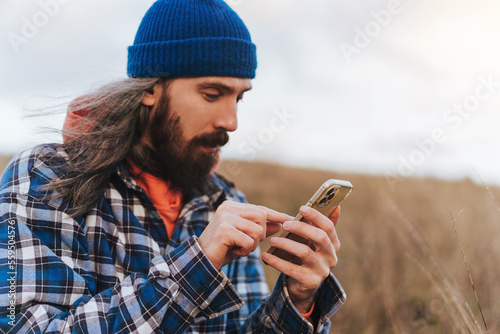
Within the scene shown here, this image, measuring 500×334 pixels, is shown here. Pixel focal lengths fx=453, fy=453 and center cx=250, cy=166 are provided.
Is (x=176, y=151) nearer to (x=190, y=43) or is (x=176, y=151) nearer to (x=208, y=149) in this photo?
(x=208, y=149)

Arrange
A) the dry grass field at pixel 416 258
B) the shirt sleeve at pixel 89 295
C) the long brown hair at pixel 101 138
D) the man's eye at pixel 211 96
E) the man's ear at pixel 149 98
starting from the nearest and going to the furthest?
the shirt sleeve at pixel 89 295 → the long brown hair at pixel 101 138 → the man's eye at pixel 211 96 → the man's ear at pixel 149 98 → the dry grass field at pixel 416 258

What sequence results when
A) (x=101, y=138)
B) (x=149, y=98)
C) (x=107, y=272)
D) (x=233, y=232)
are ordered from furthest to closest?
(x=149, y=98)
(x=101, y=138)
(x=107, y=272)
(x=233, y=232)

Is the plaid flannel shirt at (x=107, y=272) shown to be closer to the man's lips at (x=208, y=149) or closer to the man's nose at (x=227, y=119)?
the man's lips at (x=208, y=149)

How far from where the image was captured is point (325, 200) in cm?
162

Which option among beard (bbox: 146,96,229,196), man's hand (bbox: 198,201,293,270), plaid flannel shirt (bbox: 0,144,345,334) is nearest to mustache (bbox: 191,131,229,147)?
beard (bbox: 146,96,229,196)

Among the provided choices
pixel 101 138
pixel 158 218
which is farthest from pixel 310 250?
pixel 101 138

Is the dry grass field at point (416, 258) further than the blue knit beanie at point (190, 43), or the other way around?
the dry grass field at point (416, 258)

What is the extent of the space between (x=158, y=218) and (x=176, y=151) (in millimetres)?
355

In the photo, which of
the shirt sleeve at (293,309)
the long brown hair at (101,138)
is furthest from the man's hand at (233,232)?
the long brown hair at (101,138)

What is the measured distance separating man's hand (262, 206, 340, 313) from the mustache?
786mm

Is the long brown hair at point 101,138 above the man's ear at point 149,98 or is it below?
below

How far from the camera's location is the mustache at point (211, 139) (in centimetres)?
223

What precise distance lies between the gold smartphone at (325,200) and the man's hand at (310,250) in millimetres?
Answer: 41

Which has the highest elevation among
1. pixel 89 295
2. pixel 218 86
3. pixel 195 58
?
pixel 195 58
